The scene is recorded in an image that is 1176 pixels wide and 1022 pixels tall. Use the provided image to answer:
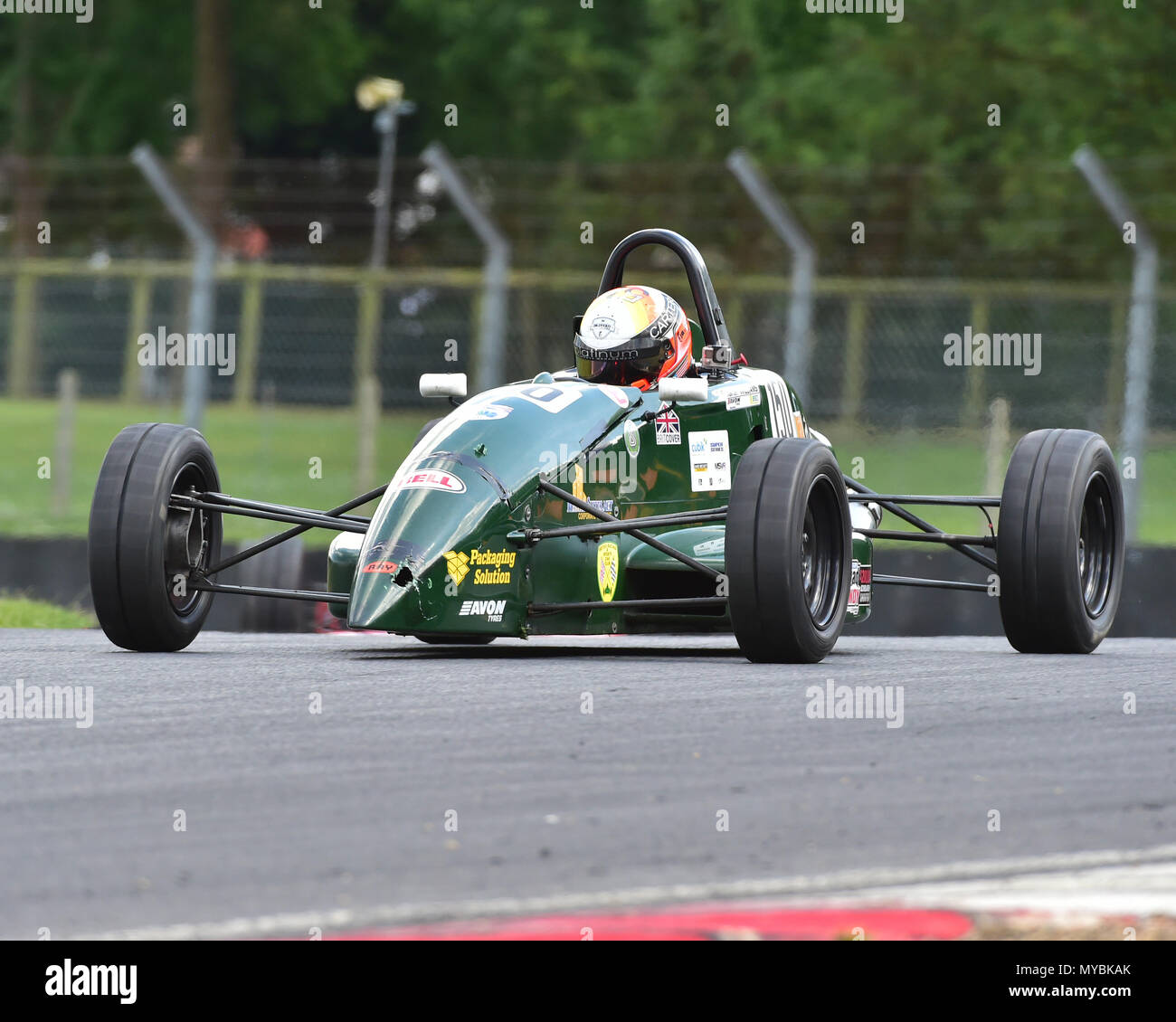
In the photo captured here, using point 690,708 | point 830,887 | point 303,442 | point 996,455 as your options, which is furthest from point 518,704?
point 303,442

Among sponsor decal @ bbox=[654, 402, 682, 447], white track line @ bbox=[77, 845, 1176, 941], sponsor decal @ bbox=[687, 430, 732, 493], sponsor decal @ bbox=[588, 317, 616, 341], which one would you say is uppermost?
sponsor decal @ bbox=[588, 317, 616, 341]

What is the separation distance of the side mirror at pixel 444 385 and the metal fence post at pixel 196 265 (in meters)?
5.33

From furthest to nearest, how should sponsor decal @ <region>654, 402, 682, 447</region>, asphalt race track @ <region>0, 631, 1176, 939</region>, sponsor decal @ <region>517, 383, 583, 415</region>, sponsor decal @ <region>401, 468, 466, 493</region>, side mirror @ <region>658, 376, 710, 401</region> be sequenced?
sponsor decal @ <region>654, 402, 682, 447</region> → side mirror @ <region>658, 376, 710, 401</region> → sponsor decal @ <region>517, 383, 583, 415</region> → sponsor decal @ <region>401, 468, 466, 493</region> → asphalt race track @ <region>0, 631, 1176, 939</region>

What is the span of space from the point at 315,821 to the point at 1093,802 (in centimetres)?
181

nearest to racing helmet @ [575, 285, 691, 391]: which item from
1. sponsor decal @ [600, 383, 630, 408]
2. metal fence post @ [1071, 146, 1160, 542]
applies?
sponsor decal @ [600, 383, 630, 408]

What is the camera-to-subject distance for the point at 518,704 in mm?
6910

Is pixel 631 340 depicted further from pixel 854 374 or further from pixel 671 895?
pixel 854 374

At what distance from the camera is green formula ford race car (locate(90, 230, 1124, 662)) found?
26.7ft

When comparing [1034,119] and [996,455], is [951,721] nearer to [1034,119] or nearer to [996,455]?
[996,455]

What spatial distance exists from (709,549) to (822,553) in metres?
0.44

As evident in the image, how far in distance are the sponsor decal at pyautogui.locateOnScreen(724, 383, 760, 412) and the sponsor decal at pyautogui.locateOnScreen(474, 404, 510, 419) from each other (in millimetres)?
1276

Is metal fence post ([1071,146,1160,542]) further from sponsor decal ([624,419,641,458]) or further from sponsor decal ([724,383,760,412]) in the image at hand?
sponsor decal ([624,419,641,458])

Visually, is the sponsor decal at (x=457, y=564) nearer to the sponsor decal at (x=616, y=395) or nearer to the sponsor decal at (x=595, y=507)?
the sponsor decal at (x=595, y=507)

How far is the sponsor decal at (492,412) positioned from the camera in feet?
28.6
